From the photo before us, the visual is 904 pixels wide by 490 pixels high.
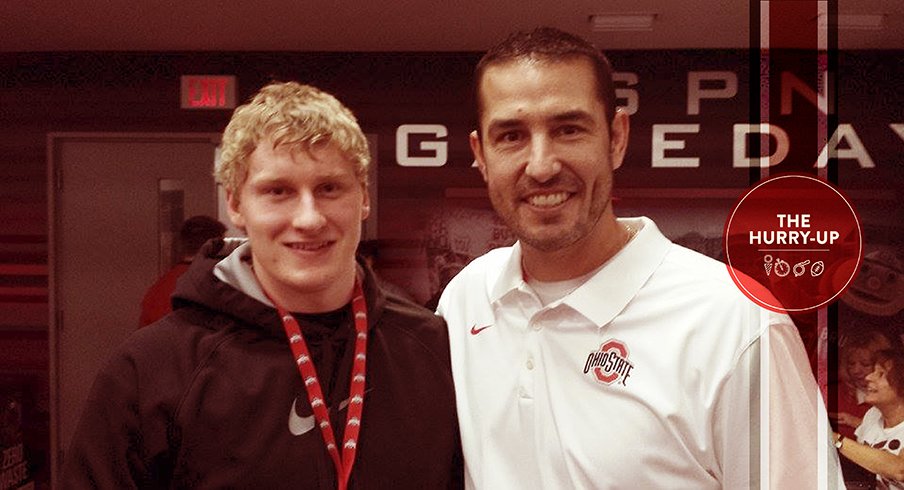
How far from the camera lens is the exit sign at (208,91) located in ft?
15.8

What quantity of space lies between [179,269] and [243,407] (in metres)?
2.42

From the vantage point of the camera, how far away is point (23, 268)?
5012 millimetres

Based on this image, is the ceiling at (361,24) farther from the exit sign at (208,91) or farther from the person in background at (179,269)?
the person in background at (179,269)

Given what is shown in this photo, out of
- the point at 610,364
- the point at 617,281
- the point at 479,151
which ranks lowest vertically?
the point at 610,364

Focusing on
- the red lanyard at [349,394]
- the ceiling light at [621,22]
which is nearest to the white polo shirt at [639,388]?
the red lanyard at [349,394]

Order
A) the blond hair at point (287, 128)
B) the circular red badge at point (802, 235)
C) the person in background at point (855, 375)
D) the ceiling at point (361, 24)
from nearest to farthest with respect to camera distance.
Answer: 1. the blond hair at point (287, 128)
2. the ceiling at point (361, 24)
3. the circular red badge at point (802, 235)
4. the person in background at point (855, 375)

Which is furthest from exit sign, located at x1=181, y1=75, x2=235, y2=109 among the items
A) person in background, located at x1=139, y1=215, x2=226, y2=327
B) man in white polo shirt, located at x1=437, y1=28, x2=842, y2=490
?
man in white polo shirt, located at x1=437, y1=28, x2=842, y2=490

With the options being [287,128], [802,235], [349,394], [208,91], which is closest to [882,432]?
[802,235]

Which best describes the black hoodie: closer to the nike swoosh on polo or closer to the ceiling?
the nike swoosh on polo

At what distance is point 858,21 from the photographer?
417 centimetres

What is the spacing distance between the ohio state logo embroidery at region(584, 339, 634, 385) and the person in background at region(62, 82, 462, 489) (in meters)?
0.30

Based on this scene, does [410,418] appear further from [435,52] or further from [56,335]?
[56,335]

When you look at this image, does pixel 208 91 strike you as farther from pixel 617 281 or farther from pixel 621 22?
pixel 617 281

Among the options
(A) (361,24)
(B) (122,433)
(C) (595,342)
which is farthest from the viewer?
(A) (361,24)
